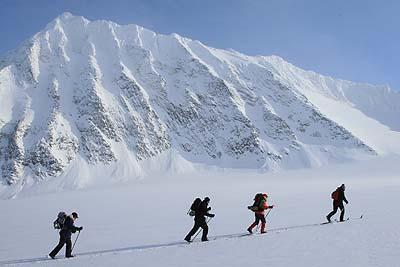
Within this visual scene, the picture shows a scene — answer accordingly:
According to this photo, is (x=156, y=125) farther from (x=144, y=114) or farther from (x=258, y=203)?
(x=258, y=203)

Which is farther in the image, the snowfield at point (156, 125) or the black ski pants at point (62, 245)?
the snowfield at point (156, 125)

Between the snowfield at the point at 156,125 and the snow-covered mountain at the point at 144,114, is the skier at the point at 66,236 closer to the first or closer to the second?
the snowfield at the point at 156,125

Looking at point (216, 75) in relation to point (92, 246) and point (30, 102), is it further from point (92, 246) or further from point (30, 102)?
point (92, 246)

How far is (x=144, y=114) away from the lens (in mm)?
109688

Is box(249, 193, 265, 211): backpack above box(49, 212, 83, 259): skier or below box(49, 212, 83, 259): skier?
above

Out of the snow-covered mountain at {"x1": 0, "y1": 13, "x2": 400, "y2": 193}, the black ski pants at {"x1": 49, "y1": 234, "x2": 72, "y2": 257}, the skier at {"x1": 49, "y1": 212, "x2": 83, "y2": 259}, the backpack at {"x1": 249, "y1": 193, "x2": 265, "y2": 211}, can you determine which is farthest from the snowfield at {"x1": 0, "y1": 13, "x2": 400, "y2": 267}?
the black ski pants at {"x1": 49, "y1": 234, "x2": 72, "y2": 257}

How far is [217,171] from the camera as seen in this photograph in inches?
3967

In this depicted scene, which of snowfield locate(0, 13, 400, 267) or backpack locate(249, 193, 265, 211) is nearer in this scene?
backpack locate(249, 193, 265, 211)

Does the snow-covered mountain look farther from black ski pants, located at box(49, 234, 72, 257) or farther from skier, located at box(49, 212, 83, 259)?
black ski pants, located at box(49, 234, 72, 257)

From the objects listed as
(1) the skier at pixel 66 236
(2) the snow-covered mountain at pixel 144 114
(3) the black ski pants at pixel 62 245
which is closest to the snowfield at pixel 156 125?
(2) the snow-covered mountain at pixel 144 114

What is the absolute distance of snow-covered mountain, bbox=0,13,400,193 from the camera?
316 feet

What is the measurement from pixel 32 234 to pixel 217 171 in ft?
268

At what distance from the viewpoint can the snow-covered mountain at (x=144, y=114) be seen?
9625cm

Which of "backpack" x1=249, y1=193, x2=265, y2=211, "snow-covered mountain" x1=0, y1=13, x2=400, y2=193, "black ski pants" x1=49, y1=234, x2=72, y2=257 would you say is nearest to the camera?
"black ski pants" x1=49, y1=234, x2=72, y2=257
